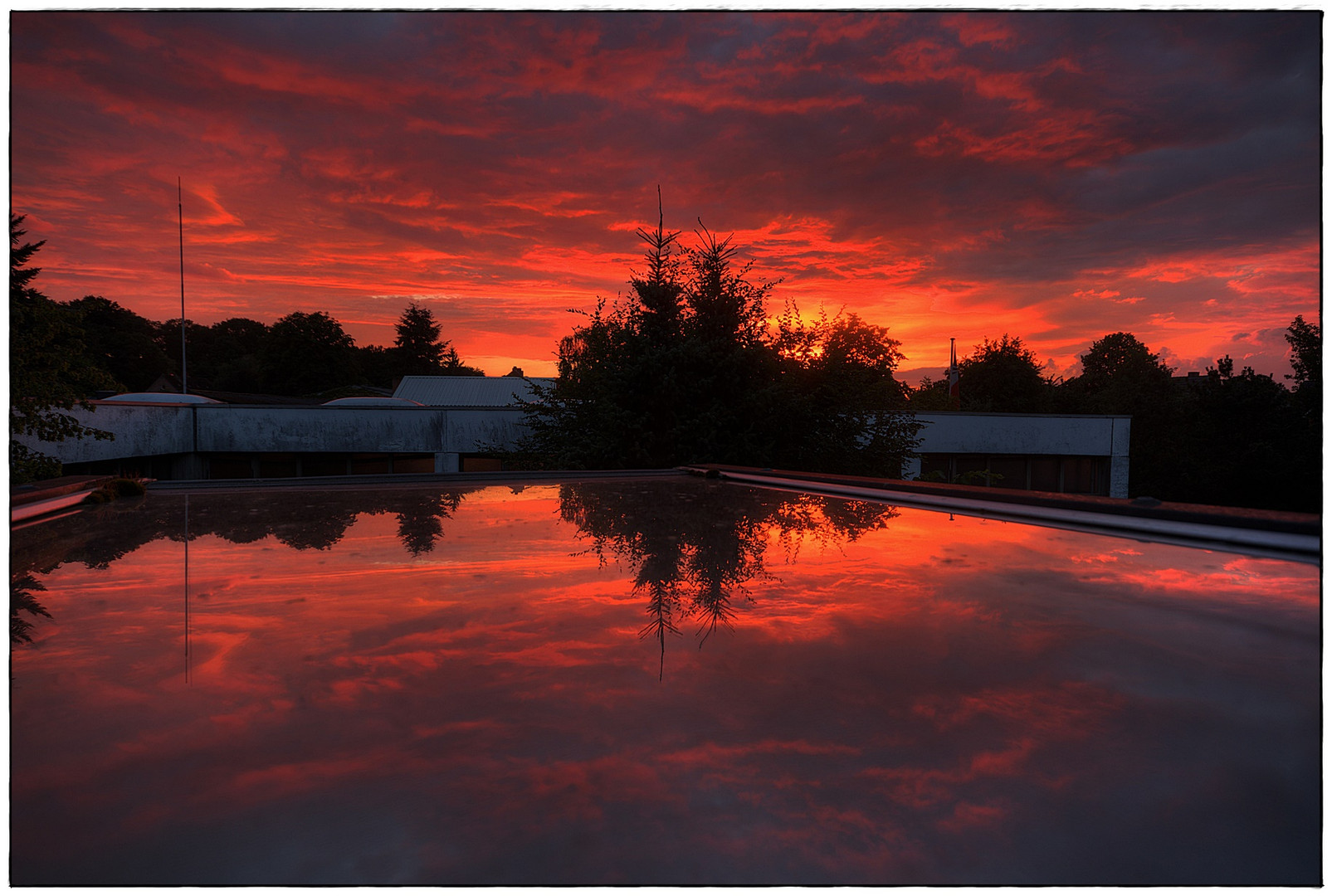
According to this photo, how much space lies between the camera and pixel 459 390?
31500mm

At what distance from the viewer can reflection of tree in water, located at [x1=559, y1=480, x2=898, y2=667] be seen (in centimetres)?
199

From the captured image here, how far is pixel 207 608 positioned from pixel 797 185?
9976 mm

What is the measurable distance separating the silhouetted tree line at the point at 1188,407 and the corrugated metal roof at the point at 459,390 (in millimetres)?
21414

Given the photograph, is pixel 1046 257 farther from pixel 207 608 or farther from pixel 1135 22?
pixel 207 608

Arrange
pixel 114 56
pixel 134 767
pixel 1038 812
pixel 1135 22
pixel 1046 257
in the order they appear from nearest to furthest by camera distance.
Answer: pixel 1038 812
pixel 134 767
pixel 1135 22
pixel 114 56
pixel 1046 257

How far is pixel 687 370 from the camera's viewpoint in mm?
10555

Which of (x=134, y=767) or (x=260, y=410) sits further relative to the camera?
(x=260, y=410)

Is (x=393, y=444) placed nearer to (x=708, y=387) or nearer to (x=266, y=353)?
(x=708, y=387)

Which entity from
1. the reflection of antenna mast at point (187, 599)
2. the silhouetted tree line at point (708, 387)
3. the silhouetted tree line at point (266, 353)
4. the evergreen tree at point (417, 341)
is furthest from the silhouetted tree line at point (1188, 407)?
the evergreen tree at point (417, 341)

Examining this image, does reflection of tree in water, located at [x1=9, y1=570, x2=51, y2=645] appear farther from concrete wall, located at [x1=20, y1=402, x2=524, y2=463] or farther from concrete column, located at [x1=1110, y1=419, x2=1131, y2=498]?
concrete column, located at [x1=1110, y1=419, x2=1131, y2=498]

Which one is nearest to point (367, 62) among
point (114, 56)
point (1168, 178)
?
point (114, 56)

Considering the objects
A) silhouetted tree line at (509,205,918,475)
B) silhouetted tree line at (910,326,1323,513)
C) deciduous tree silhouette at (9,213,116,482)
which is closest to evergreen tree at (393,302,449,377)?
silhouetted tree line at (910,326,1323,513)

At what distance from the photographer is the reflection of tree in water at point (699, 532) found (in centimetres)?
199

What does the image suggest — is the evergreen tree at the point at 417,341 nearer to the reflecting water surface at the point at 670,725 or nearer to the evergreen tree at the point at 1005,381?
the evergreen tree at the point at 1005,381
